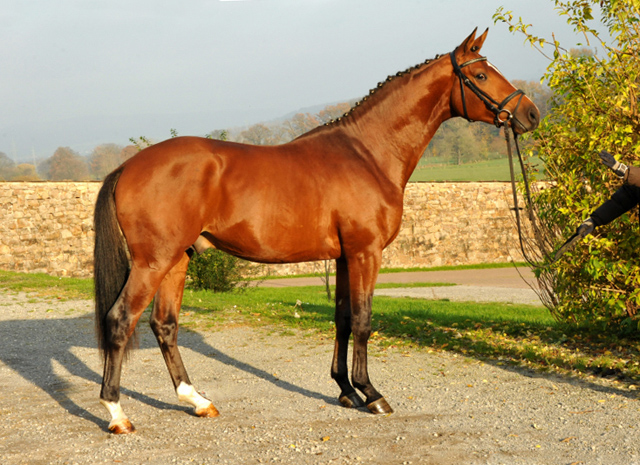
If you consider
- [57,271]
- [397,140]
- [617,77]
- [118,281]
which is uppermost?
[617,77]

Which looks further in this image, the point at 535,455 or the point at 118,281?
the point at 118,281

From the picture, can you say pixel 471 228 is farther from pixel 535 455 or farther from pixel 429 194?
pixel 535 455

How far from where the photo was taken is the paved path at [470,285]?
13250 mm

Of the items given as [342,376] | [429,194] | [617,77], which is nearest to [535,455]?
[342,376]

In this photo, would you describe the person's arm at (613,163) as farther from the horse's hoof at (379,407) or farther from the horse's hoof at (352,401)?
the horse's hoof at (352,401)

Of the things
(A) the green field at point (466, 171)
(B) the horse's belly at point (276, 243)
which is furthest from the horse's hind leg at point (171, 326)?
(A) the green field at point (466, 171)

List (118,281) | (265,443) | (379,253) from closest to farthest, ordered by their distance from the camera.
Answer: (265,443), (118,281), (379,253)

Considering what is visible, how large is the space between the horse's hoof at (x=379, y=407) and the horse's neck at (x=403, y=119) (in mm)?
1769

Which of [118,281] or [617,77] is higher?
[617,77]

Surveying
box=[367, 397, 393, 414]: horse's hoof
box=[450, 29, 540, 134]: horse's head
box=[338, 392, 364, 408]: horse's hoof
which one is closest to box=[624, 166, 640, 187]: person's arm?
box=[450, 29, 540, 134]: horse's head

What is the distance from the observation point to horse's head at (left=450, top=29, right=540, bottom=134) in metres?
4.58

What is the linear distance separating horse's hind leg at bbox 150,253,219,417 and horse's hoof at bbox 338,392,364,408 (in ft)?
3.84

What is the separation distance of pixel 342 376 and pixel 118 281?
197 centimetres

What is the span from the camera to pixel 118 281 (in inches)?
165
